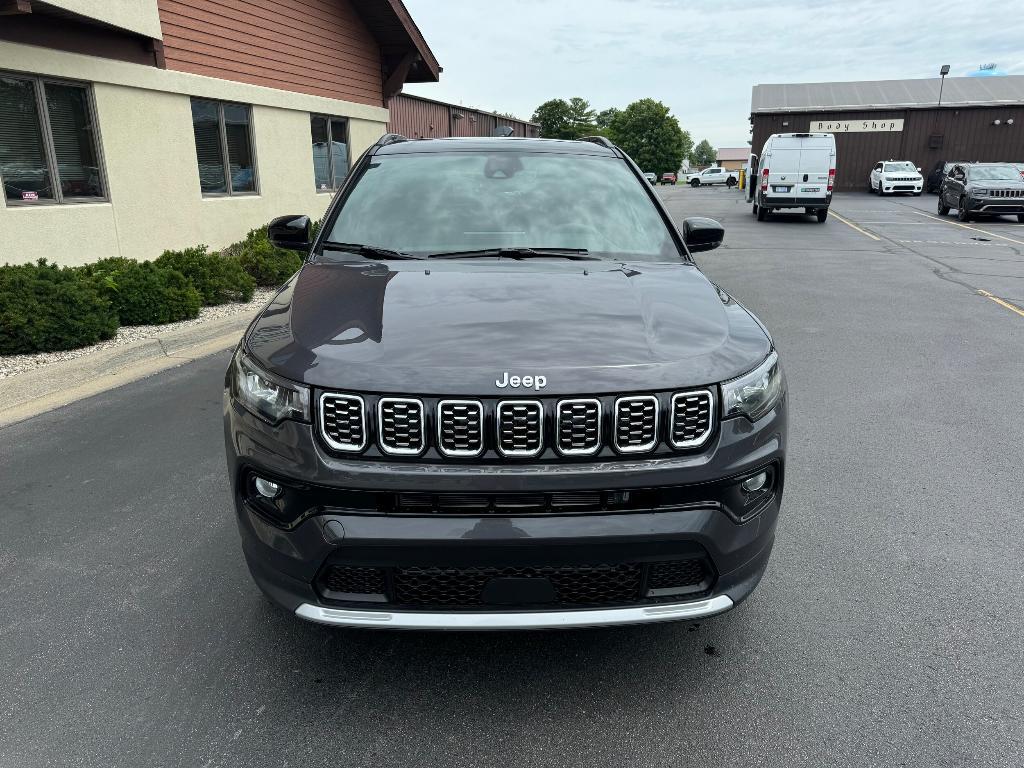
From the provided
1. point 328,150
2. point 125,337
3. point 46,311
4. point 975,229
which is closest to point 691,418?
point 46,311

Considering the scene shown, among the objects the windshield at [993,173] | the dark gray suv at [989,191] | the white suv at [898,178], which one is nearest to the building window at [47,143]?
the dark gray suv at [989,191]

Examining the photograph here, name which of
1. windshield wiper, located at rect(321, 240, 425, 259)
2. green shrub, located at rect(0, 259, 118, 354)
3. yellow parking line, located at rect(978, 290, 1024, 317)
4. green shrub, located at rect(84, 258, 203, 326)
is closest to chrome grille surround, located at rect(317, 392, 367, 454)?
windshield wiper, located at rect(321, 240, 425, 259)

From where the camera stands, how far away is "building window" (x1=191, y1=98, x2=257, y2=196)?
38.0ft

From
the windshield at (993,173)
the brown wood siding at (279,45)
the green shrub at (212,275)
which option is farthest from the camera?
the windshield at (993,173)

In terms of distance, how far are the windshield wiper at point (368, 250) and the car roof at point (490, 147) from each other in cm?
92

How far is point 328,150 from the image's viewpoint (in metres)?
15.8

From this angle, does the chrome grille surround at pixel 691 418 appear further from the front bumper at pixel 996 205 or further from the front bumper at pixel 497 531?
the front bumper at pixel 996 205

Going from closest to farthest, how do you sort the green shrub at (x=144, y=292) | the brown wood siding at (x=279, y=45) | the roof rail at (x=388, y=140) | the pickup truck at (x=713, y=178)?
the roof rail at (x=388, y=140) → the green shrub at (x=144, y=292) → the brown wood siding at (x=279, y=45) → the pickup truck at (x=713, y=178)

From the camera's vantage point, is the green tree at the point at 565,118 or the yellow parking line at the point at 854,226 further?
the green tree at the point at 565,118

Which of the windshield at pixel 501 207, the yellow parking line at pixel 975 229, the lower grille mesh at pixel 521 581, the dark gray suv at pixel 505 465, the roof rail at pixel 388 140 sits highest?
the roof rail at pixel 388 140

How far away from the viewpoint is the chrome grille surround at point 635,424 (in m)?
2.23

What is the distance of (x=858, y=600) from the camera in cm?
313

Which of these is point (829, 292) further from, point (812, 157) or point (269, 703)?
point (812, 157)

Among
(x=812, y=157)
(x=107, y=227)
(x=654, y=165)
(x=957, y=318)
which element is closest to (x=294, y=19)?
(x=107, y=227)
